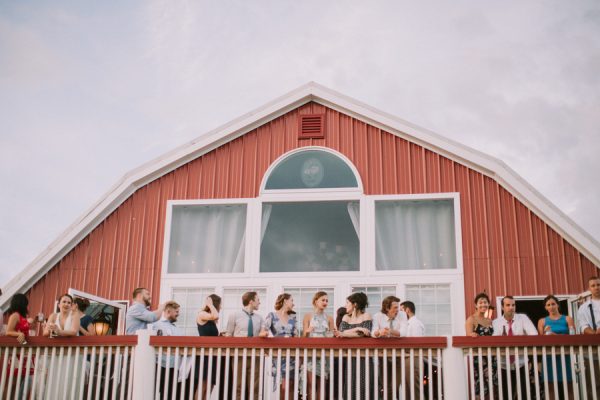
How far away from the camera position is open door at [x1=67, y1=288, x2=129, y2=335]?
12.3 meters

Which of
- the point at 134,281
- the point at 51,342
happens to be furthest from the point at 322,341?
the point at 134,281

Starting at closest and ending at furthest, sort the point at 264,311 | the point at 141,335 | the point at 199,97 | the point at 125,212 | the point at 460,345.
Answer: the point at 460,345 → the point at 141,335 → the point at 264,311 → the point at 125,212 → the point at 199,97

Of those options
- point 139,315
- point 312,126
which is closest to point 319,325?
point 139,315

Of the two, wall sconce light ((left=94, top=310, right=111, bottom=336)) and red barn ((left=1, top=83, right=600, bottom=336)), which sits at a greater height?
red barn ((left=1, top=83, right=600, bottom=336))

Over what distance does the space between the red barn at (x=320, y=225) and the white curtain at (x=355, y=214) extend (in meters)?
0.02

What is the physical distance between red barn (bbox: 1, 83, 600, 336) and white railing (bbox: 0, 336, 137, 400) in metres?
3.33

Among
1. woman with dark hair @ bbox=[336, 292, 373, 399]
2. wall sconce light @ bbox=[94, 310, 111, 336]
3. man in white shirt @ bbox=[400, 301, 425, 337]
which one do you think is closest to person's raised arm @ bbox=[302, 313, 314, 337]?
woman with dark hair @ bbox=[336, 292, 373, 399]

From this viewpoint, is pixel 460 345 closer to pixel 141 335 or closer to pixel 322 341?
pixel 322 341

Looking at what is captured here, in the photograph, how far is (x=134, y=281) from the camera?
1276cm

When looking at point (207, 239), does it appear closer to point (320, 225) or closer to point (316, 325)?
point (320, 225)

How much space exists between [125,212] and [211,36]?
7738 mm

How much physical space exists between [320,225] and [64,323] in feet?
16.0

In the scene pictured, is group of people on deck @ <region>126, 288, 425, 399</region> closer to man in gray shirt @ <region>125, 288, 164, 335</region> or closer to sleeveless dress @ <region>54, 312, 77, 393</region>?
man in gray shirt @ <region>125, 288, 164, 335</region>

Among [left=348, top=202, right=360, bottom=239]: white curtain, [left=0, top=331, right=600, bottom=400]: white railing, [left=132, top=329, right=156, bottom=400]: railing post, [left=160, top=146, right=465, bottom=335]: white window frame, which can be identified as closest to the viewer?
[left=0, top=331, right=600, bottom=400]: white railing
